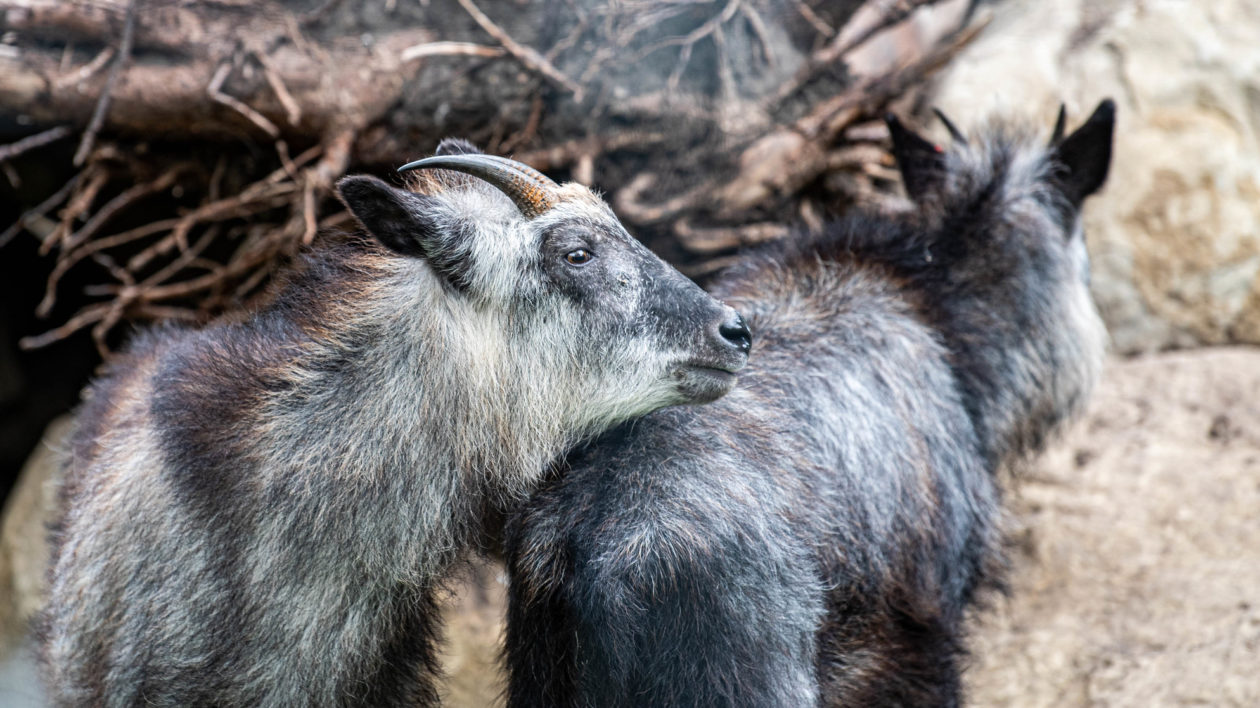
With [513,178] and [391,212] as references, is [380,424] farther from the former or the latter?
[513,178]

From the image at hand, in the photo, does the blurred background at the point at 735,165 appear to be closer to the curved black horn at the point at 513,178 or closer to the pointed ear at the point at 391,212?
the curved black horn at the point at 513,178

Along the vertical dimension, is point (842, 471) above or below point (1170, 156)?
above

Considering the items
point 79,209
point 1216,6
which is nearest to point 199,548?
point 79,209

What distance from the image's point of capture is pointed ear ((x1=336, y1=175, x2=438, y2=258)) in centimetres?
227

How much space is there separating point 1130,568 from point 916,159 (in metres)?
1.71

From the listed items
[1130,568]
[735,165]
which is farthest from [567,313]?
[1130,568]

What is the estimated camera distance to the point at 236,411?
245 centimetres

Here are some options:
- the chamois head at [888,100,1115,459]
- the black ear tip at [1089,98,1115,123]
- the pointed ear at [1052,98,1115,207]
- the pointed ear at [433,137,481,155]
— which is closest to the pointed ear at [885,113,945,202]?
the chamois head at [888,100,1115,459]

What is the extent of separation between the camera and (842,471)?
2.67m

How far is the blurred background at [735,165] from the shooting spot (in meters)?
3.80

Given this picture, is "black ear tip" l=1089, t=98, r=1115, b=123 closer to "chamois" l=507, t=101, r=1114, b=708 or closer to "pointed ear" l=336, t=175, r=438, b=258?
"chamois" l=507, t=101, r=1114, b=708

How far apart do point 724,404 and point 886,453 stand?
53cm

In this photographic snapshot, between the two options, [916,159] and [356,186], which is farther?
[916,159]

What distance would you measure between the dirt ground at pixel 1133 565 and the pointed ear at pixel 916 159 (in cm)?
116
